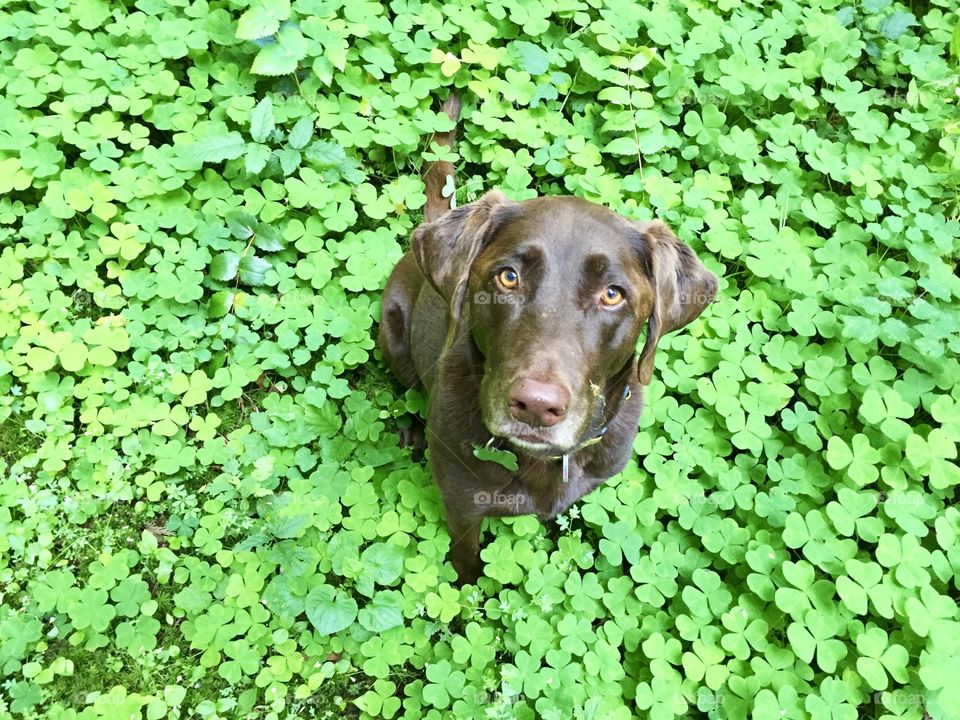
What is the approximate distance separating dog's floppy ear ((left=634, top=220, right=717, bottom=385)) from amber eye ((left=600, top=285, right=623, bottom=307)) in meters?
0.24

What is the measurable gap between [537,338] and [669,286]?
28.4 inches

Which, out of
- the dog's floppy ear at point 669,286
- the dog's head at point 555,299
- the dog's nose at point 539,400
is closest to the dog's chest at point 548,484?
the dog's head at point 555,299

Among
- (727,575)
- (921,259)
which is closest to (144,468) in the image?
(727,575)

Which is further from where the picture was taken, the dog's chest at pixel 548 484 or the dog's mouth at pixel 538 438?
the dog's chest at pixel 548 484

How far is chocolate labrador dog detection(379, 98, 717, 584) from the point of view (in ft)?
8.25

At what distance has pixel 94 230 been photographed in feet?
12.9

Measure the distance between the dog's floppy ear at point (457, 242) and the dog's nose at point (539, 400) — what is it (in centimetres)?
58

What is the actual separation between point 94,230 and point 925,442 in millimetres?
4636

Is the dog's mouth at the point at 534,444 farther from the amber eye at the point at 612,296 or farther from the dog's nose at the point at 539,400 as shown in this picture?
the amber eye at the point at 612,296

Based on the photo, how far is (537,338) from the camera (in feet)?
8.18

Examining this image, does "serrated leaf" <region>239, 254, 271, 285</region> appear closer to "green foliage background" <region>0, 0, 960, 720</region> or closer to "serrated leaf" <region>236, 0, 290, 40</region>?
"green foliage background" <region>0, 0, 960, 720</region>

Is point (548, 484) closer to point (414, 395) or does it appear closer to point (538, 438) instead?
point (538, 438)

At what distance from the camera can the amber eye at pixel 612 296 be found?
8.68 ft

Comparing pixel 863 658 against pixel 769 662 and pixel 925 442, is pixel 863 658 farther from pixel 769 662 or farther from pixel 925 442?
pixel 925 442
